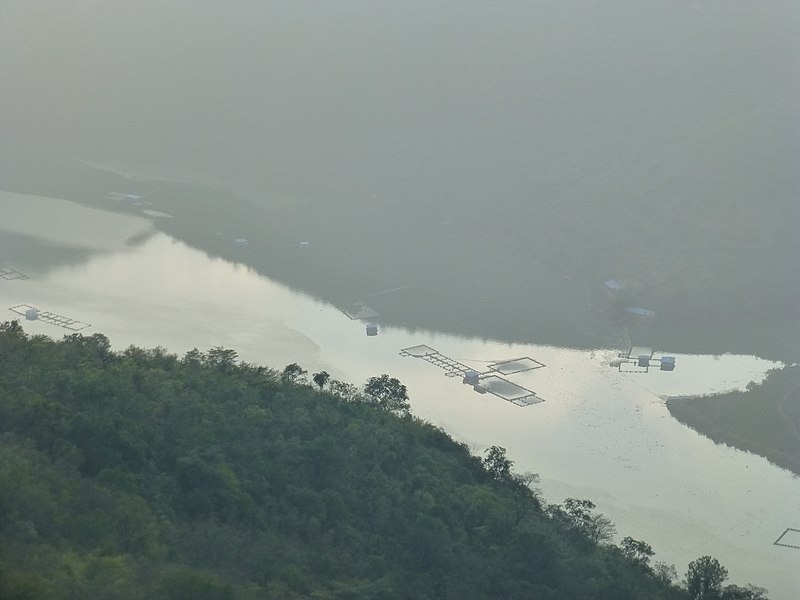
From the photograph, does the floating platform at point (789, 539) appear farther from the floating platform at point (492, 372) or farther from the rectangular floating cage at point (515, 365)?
the rectangular floating cage at point (515, 365)

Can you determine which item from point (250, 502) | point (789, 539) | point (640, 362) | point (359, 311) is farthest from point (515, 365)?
point (250, 502)

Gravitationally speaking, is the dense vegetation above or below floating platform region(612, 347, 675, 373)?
below

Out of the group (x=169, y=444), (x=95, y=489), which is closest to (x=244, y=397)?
(x=169, y=444)

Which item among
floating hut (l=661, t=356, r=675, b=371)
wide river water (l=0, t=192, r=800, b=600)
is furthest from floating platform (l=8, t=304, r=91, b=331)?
floating hut (l=661, t=356, r=675, b=371)

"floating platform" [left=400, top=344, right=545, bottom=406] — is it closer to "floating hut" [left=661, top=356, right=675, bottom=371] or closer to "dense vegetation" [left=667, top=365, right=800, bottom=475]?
"floating hut" [left=661, top=356, right=675, bottom=371]

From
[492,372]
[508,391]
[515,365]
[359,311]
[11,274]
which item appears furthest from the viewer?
[11,274]

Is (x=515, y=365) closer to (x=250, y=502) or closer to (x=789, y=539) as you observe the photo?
(x=789, y=539)
